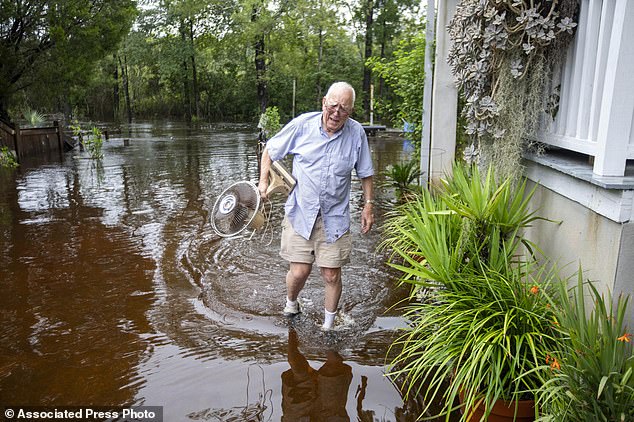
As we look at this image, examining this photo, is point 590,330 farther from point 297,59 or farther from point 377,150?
point 297,59

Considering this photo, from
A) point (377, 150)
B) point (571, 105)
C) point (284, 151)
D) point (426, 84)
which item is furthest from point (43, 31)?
point (571, 105)

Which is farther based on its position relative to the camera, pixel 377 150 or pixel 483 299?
pixel 377 150

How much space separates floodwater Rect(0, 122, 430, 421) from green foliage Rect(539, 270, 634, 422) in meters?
0.99

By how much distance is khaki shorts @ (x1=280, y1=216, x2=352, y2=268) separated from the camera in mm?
3928

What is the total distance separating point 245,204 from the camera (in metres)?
4.27

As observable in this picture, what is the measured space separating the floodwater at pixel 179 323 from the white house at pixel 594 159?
1.32 metres

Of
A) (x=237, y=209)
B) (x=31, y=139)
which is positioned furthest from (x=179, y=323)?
(x=31, y=139)

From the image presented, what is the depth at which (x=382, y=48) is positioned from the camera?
3438 cm

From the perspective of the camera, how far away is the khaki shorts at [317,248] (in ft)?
12.9

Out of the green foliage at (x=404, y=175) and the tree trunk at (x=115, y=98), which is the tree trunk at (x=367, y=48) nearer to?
the tree trunk at (x=115, y=98)

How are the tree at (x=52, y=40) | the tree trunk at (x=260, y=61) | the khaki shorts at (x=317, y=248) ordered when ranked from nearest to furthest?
the khaki shorts at (x=317, y=248), the tree at (x=52, y=40), the tree trunk at (x=260, y=61)

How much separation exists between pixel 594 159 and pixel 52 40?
55.7 feet

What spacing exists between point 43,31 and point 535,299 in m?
17.7

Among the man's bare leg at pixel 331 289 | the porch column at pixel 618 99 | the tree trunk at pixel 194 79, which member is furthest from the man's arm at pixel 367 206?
the tree trunk at pixel 194 79
